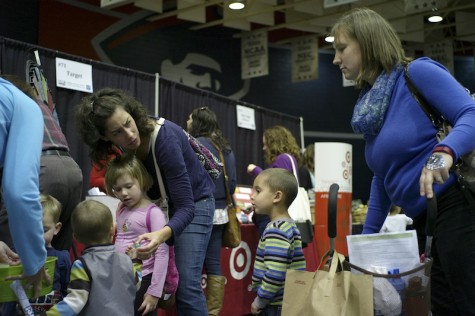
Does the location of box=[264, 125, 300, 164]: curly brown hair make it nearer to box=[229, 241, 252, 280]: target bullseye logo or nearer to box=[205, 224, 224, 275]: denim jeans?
box=[229, 241, 252, 280]: target bullseye logo

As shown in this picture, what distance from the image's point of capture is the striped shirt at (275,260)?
10.6ft

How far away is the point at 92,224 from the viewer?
8.39 feet

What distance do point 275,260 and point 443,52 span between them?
993 centimetres

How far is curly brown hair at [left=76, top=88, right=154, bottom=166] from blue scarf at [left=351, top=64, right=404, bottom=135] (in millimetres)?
1017

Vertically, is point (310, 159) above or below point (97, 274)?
above

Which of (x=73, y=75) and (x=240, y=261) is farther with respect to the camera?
(x=73, y=75)

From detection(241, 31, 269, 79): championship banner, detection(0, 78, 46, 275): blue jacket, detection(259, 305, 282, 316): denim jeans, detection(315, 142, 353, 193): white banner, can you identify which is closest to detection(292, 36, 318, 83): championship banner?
detection(241, 31, 269, 79): championship banner

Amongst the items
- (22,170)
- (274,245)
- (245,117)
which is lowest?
(274,245)

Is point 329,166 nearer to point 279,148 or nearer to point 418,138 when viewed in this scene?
point 279,148

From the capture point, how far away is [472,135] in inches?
70.9

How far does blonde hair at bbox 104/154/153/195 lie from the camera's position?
279cm

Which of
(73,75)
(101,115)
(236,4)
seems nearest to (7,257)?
(101,115)

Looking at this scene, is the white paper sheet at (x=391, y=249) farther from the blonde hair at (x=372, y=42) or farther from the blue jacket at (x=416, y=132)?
the blonde hair at (x=372, y=42)

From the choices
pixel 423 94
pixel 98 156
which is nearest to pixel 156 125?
pixel 98 156
